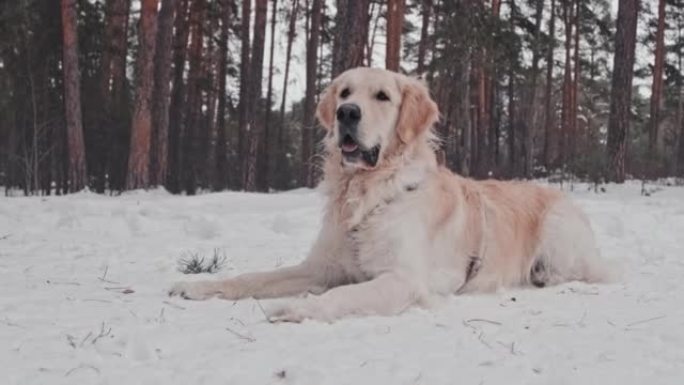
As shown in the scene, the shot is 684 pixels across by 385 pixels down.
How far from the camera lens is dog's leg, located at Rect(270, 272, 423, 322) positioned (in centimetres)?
264

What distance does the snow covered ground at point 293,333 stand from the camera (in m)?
1.93

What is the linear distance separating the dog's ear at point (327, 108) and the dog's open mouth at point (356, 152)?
0.44m

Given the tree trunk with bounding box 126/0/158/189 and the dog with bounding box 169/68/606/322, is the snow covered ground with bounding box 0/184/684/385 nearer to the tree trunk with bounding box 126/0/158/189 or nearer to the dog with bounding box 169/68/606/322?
the dog with bounding box 169/68/606/322

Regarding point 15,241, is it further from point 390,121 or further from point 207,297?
point 390,121

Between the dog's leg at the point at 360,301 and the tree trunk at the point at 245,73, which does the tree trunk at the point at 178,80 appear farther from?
the dog's leg at the point at 360,301

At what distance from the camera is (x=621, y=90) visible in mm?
11227

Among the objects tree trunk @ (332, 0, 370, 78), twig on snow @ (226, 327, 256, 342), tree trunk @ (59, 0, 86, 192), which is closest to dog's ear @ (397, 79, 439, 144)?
twig on snow @ (226, 327, 256, 342)

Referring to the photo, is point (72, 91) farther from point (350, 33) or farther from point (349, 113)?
point (349, 113)

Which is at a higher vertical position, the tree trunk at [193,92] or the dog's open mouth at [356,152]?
the tree trunk at [193,92]

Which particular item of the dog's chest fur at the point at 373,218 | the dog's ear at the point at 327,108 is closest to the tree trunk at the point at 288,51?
the dog's ear at the point at 327,108

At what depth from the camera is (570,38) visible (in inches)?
1013

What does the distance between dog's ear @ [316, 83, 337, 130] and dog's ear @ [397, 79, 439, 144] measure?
457mm

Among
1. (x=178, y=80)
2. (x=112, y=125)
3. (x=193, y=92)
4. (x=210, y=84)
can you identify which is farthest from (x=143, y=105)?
(x=193, y=92)

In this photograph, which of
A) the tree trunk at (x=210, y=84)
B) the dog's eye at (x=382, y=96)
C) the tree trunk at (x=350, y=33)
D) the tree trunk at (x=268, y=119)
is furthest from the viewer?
the tree trunk at (x=210, y=84)
